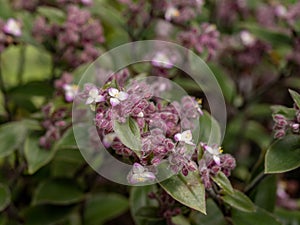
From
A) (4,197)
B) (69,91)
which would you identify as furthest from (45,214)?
(69,91)

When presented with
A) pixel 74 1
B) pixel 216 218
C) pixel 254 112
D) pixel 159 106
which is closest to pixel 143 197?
pixel 216 218

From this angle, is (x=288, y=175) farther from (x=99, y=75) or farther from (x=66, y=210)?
(x=99, y=75)

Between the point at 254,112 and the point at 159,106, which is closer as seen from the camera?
the point at 159,106

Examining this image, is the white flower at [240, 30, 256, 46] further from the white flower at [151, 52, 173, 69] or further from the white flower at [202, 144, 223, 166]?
the white flower at [202, 144, 223, 166]

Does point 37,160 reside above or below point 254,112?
above

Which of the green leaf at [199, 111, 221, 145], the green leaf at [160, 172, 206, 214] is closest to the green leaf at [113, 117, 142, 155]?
the green leaf at [160, 172, 206, 214]

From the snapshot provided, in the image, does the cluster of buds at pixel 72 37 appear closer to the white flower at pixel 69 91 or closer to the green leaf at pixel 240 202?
the white flower at pixel 69 91
